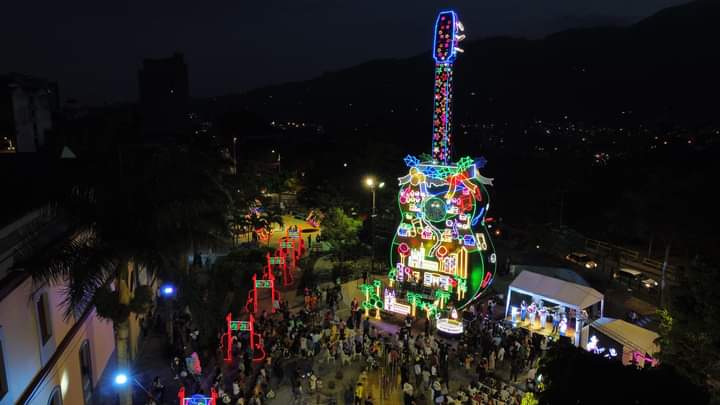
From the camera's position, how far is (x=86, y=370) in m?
17.1

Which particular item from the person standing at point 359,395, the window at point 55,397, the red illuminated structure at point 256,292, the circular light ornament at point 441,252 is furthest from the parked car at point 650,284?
the window at point 55,397

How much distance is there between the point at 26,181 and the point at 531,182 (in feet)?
149

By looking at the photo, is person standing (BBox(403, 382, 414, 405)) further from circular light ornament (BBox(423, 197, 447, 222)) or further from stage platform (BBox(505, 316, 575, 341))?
circular light ornament (BBox(423, 197, 447, 222))

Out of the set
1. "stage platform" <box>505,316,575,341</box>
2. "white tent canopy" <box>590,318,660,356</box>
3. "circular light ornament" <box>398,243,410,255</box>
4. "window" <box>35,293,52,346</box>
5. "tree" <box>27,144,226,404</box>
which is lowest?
"stage platform" <box>505,316,575,341</box>

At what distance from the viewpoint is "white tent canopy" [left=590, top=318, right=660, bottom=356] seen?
1853 cm

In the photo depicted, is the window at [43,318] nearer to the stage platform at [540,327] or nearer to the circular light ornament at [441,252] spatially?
the circular light ornament at [441,252]

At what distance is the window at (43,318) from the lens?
13.7m

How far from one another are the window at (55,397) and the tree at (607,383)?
1342 cm

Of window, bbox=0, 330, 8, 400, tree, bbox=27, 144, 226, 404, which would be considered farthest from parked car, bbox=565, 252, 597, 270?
window, bbox=0, 330, 8, 400

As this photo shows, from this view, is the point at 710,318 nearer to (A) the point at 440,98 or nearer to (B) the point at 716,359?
(B) the point at 716,359

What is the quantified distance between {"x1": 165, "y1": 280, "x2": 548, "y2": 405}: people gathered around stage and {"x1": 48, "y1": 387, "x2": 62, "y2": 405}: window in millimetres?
4214

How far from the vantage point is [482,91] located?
173500 millimetres

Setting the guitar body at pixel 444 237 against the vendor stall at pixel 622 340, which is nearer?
the vendor stall at pixel 622 340

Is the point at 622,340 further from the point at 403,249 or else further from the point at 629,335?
the point at 403,249
